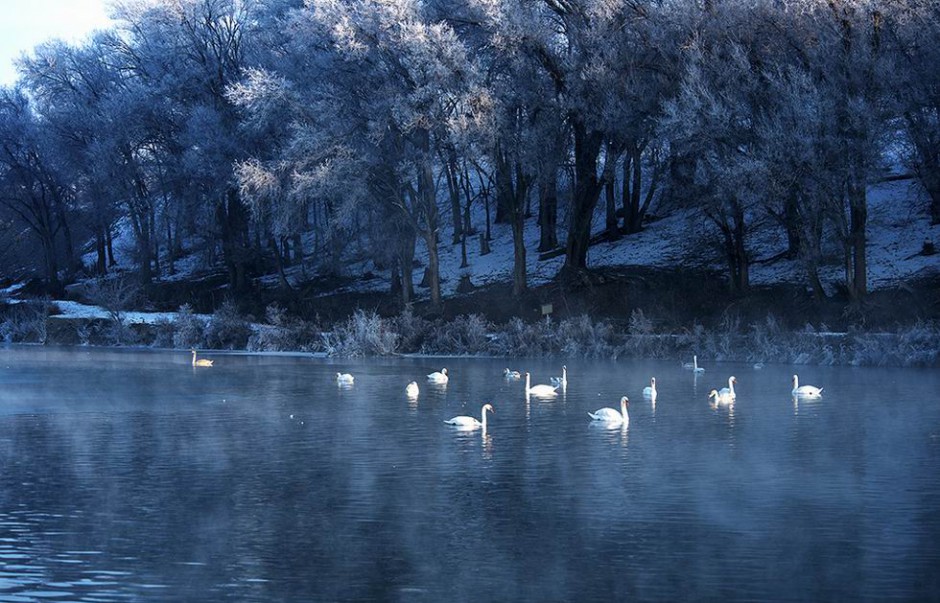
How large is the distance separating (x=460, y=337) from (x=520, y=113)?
916 centimetres

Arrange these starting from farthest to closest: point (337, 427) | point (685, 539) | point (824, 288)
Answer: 1. point (824, 288)
2. point (337, 427)
3. point (685, 539)

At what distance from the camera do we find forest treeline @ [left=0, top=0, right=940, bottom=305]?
38.1m

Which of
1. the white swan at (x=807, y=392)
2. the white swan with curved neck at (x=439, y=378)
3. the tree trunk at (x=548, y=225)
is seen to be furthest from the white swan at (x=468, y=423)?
the tree trunk at (x=548, y=225)

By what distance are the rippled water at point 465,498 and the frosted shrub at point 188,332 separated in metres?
20.2

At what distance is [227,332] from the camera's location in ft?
157

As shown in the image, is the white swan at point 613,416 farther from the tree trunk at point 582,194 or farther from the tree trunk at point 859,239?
the tree trunk at point 582,194

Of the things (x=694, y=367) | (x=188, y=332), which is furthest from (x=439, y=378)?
(x=188, y=332)

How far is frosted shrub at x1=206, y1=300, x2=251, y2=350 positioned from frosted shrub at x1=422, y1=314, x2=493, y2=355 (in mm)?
8194

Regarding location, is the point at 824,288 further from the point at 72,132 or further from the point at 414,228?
the point at 72,132

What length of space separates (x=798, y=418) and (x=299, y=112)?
27.3 m

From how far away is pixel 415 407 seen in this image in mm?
26344

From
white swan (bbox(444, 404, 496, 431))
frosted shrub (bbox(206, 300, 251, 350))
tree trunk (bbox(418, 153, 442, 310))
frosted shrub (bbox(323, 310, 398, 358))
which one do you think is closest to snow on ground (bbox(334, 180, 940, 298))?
tree trunk (bbox(418, 153, 442, 310))

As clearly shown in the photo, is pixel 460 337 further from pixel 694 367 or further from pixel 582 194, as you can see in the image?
pixel 694 367

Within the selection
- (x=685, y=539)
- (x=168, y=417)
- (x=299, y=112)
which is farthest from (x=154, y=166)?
(x=685, y=539)
